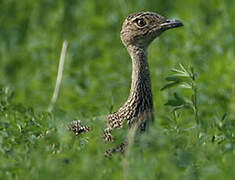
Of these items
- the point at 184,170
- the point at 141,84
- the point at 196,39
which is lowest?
the point at 184,170

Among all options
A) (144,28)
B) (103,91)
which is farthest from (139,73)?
(103,91)

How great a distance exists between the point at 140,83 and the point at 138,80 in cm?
4

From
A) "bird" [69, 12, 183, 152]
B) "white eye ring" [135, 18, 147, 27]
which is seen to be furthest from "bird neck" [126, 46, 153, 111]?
"white eye ring" [135, 18, 147, 27]

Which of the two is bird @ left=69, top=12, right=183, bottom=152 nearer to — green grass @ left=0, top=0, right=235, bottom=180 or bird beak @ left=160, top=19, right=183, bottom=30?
bird beak @ left=160, top=19, right=183, bottom=30

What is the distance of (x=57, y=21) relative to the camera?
1332cm

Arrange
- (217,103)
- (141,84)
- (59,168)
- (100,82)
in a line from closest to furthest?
(59,168), (141,84), (217,103), (100,82)

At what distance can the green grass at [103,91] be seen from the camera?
637cm

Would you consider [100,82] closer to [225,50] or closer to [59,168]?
[225,50]

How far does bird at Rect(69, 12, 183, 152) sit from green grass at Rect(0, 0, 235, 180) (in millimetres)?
177

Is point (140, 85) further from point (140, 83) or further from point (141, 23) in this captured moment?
point (141, 23)

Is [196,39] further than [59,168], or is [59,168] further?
Answer: [196,39]

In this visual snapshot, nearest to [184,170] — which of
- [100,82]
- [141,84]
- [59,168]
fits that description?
[59,168]

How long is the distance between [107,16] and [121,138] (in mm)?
7309

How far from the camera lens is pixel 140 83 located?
26.5 ft
